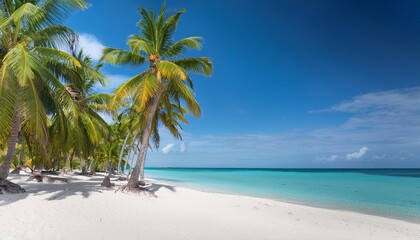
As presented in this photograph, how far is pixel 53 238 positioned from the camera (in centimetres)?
567

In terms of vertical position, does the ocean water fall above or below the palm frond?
below

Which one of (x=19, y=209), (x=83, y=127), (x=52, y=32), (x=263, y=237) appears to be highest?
(x=52, y=32)

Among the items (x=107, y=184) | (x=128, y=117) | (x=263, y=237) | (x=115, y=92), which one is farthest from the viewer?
(x=128, y=117)

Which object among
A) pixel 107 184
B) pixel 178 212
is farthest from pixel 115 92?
pixel 178 212

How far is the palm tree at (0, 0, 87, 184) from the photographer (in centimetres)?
849

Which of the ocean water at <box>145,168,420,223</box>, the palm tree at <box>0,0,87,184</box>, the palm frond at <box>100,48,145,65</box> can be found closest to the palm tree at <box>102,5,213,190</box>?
the palm frond at <box>100,48,145,65</box>

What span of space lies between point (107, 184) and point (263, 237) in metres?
10.6

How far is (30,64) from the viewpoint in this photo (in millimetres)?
8547

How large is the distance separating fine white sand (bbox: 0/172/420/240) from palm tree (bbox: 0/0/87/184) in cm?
259

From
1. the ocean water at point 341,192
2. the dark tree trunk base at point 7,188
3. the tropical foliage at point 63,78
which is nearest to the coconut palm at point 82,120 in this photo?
the tropical foliage at point 63,78

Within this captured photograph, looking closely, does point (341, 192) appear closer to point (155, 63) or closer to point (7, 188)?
point (155, 63)

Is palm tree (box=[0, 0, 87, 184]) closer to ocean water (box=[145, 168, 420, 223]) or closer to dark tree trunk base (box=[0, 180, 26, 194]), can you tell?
dark tree trunk base (box=[0, 180, 26, 194])

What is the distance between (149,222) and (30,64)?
6107mm

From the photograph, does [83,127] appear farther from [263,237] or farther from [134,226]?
[263,237]
